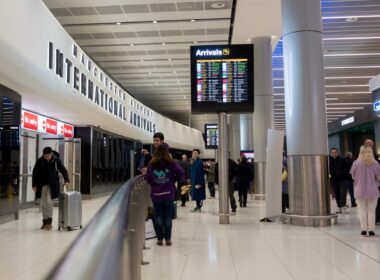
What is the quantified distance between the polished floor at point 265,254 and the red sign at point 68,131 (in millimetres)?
8482

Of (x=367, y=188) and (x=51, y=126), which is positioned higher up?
(x=51, y=126)

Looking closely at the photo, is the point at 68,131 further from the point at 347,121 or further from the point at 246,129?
the point at 347,121

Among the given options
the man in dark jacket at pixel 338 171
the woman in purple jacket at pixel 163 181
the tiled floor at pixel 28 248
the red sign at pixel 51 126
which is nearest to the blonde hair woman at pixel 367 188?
the woman in purple jacket at pixel 163 181

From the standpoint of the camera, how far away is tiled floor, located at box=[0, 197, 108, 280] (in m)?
4.48

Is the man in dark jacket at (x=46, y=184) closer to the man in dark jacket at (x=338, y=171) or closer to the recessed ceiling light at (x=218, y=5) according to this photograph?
the man in dark jacket at (x=338, y=171)

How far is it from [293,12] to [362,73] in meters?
13.4

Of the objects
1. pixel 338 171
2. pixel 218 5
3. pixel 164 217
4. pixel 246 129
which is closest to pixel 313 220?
pixel 338 171

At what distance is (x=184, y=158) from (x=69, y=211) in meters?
6.07

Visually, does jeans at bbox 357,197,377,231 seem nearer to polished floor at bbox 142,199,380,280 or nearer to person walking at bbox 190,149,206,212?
polished floor at bbox 142,199,380,280

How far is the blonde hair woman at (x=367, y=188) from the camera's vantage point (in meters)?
6.16

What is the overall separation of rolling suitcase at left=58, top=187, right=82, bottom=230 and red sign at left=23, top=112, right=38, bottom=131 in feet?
15.2

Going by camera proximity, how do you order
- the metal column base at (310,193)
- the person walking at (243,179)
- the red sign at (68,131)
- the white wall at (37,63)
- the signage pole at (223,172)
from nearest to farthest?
the white wall at (37,63)
the metal column base at (310,193)
the signage pole at (223,172)
the person walking at (243,179)
the red sign at (68,131)

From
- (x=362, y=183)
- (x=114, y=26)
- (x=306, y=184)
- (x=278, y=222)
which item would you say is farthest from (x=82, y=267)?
(x=114, y=26)

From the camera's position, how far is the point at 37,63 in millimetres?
7688
